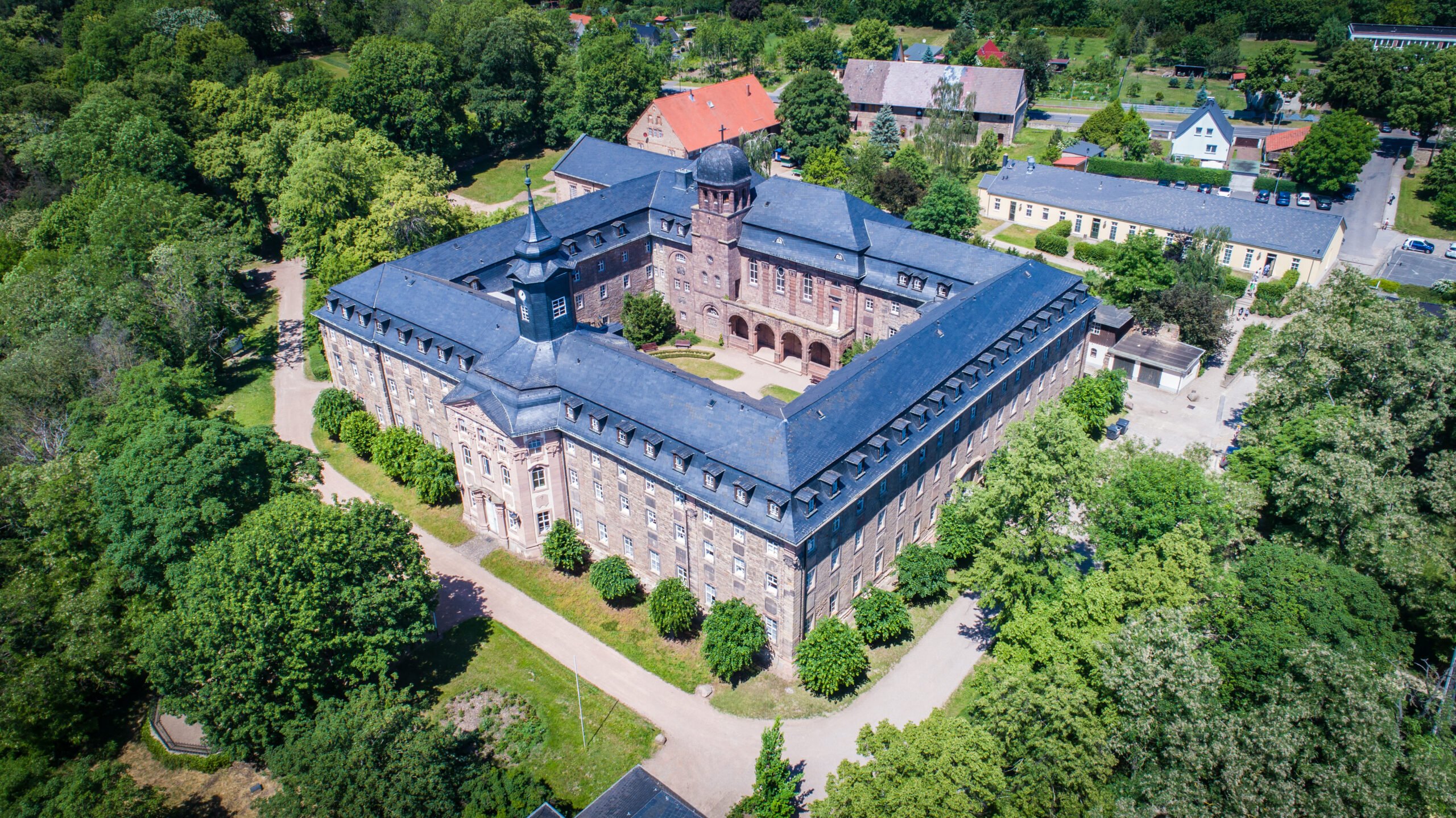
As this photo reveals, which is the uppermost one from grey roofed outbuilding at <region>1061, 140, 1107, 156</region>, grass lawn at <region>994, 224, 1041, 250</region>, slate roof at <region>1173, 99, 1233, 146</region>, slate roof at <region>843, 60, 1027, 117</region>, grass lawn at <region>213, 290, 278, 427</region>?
slate roof at <region>843, 60, 1027, 117</region>

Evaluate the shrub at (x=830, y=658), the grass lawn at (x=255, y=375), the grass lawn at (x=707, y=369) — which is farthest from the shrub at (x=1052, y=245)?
the grass lawn at (x=255, y=375)

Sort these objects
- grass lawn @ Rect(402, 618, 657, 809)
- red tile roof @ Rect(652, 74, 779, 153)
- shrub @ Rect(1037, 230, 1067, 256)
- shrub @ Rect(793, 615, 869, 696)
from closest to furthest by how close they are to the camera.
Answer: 1. grass lawn @ Rect(402, 618, 657, 809)
2. shrub @ Rect(793, 615, 869, 696)
3. shrub @ Rect(1037, 230, 1067, 256)
4. red tile roof @ Rect(652, 74, 779, 153)

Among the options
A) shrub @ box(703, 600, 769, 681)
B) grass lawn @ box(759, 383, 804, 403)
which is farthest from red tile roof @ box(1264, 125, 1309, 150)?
shrub @ box(703, 600, 769, 681)

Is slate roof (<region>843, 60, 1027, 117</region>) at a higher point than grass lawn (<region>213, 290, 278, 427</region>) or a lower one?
higher

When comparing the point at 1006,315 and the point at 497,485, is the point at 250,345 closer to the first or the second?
the point at 497,485

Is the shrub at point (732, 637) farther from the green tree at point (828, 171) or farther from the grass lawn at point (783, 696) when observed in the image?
the green tree at point (828, 171)

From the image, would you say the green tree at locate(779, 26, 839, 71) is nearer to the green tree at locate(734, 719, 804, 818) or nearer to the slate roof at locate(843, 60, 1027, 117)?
the slate roof at locate(843, 60, 1027, 117)

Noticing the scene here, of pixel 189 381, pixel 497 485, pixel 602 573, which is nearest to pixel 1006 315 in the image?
pixel 602 573

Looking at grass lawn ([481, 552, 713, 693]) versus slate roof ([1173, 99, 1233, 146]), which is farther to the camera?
slate roof ([1173, 99, 1233, 146])
